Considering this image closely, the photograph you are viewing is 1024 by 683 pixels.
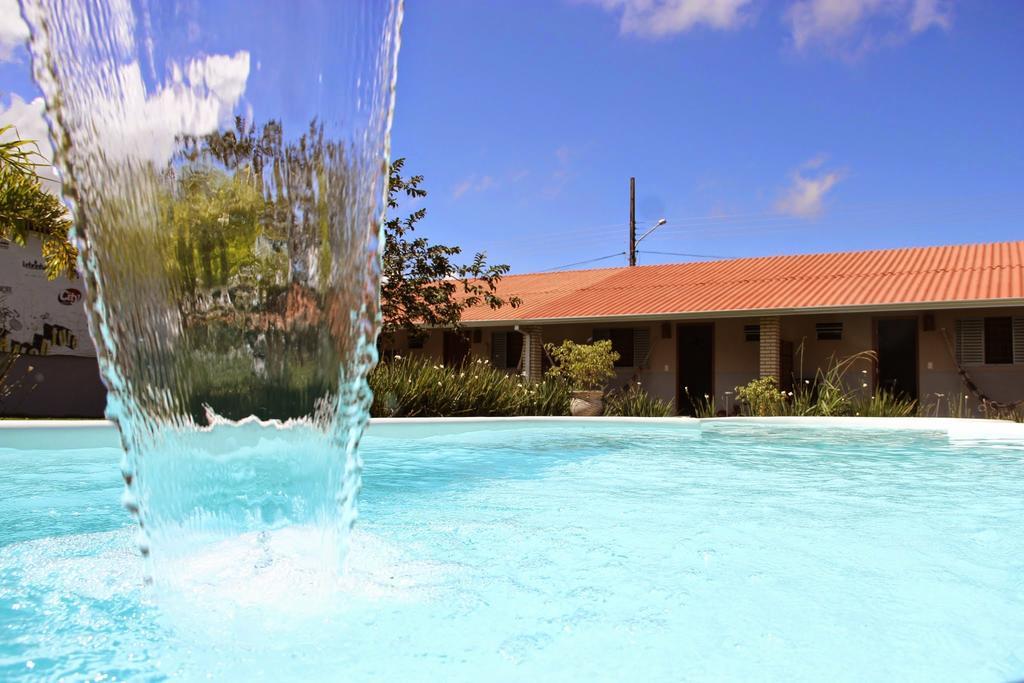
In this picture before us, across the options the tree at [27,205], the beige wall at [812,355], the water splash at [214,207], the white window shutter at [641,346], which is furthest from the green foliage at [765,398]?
the water splash at [214,207]

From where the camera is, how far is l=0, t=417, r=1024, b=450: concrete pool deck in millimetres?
8789

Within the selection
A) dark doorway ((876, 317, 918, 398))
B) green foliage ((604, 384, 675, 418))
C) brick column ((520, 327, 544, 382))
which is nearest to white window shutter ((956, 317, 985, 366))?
dark doorway ((876, 317, 918, 398))

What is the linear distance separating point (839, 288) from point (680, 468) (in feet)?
31.1

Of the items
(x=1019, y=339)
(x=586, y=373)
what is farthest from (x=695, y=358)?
(x=1019, y=339)

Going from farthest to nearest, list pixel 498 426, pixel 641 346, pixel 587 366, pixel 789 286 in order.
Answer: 1. pixel 641 346
2. pixel 789 286
3. pixel 587 366
4. pixel 498 426

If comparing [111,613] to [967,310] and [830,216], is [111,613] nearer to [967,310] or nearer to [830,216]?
[967,310]

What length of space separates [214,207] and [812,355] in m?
15.8

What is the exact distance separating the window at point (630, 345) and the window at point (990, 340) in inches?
249

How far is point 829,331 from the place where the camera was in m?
16.8

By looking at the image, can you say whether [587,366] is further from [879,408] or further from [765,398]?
[879,408]

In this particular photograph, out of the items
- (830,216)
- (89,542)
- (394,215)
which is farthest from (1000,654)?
(830,216)

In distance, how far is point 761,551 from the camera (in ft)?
14.4

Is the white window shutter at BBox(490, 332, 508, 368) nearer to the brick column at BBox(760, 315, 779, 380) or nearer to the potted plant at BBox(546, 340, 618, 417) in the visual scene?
the potted plant at BBox(546, 340, 618, 417)

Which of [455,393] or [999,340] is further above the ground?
[999,340]
